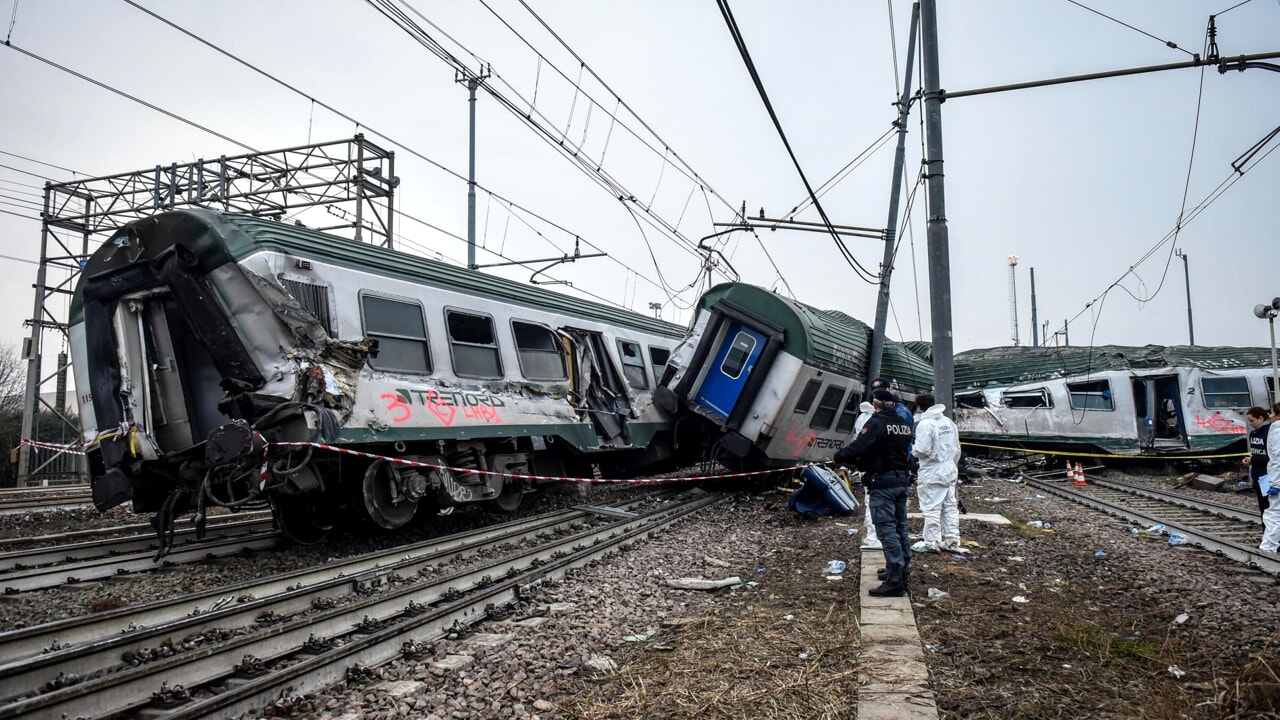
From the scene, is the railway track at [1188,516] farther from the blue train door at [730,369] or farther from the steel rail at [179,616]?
the steel rail at [179,616]

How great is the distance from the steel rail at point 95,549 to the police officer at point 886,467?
6.11 metres

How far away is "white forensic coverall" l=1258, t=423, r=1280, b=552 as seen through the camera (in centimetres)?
770

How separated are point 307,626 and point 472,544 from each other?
10.8 feet

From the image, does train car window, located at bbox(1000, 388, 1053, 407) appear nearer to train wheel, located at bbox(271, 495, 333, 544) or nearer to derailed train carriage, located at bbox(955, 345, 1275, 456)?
derailed train carriage, located at bbox(955, 345, 1275, 456)

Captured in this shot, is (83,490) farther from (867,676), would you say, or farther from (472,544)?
(867,676)

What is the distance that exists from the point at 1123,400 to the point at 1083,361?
1479mm

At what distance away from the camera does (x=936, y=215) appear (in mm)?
9969

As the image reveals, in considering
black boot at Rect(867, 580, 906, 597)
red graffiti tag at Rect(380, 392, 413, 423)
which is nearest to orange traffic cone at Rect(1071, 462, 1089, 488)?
black boot at Rect(867, 580, 906, 597)

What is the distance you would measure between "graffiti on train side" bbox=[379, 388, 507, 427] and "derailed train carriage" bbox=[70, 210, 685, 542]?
0.05 feet

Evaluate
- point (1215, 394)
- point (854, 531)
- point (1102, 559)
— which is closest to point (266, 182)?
point (854, 531)

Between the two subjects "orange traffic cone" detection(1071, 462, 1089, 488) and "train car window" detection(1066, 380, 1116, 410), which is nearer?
"orange traffic cone" detection(1071, 462, 1089, 488)

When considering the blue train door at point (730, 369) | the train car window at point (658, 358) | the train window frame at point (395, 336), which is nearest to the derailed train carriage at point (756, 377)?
the blue train door at point (730, 369)

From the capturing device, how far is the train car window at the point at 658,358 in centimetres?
1372

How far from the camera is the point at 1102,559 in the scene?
729cm
